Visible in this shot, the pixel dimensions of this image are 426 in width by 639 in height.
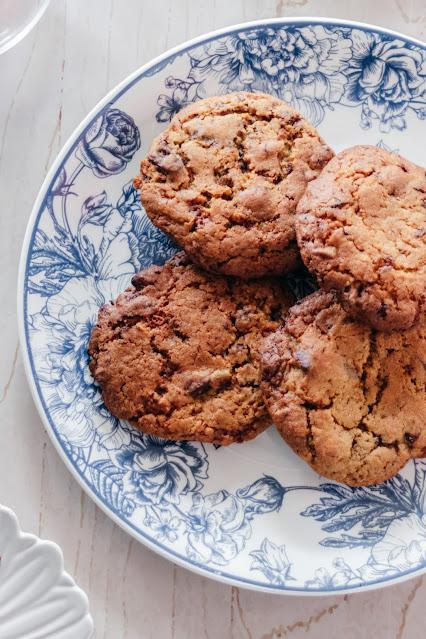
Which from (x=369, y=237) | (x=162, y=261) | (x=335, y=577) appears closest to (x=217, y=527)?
(x=335, y=577)

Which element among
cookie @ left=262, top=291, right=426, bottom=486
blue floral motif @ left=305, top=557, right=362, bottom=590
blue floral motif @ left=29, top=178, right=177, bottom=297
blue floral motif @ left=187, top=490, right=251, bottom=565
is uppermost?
blue floral motif @ left=29, top=178, right=177, bottom=297

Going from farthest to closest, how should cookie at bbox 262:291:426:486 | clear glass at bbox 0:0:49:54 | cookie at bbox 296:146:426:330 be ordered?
clear glass at bbox 0:0:49:54, cookie at bbox 262:291:426:486, cookie at bbox 296:146:426:330

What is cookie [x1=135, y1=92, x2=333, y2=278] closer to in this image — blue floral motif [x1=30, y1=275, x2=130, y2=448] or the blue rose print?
the blue rose print

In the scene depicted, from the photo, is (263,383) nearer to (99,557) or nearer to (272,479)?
(272,479)

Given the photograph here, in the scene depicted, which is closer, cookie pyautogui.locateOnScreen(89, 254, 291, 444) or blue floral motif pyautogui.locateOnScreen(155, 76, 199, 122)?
cookie pyautogui.locateOnScreen(89, 254, 291, 444)

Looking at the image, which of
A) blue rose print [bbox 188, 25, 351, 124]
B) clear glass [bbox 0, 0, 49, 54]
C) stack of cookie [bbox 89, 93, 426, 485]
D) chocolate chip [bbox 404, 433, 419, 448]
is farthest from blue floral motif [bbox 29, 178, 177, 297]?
chocolate chip [bbox 404, 433, 419, 448]

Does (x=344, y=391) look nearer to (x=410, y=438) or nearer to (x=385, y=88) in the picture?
(x=410, y=438)

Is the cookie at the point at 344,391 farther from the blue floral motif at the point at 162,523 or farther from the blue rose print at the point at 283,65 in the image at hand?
the blue rose print at the point at 283,65
